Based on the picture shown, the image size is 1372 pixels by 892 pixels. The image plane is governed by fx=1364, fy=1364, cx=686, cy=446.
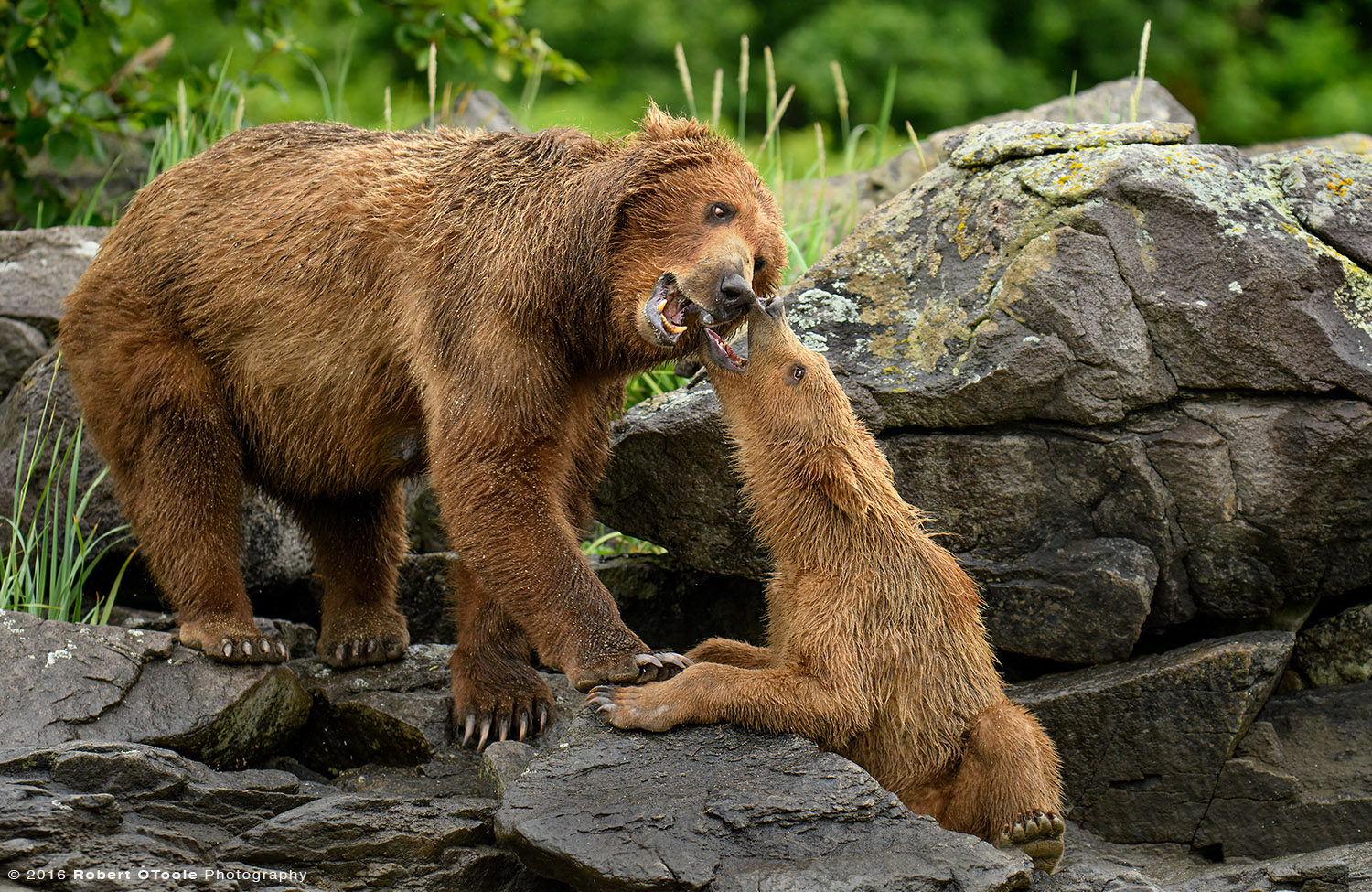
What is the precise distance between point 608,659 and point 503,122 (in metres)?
6.81

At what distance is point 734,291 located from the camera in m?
4.25

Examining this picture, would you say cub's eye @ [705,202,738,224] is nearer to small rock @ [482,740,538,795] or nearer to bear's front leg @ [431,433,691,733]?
bear's front leg @ [431,433,691,733]

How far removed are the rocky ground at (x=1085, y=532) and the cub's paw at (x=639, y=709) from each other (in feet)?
0.15

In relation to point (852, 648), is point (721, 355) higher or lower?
higher

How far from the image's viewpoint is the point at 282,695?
486 cm

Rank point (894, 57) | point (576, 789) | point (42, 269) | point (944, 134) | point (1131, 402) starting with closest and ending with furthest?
1. point (576, 789)
2. point (1131, 402)
3. point (42, 269)
4. point (944, 134)
5. point (894, 57)

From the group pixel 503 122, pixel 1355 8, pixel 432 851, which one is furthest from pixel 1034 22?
pixel 432 851

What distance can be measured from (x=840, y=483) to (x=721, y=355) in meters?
0.59

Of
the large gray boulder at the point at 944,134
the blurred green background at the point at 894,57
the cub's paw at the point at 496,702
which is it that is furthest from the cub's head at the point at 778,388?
the blurred green background at the point at 894,57

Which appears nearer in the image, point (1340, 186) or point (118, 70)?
point (1340, 186)

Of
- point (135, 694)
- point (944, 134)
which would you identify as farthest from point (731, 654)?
point (944, 134)

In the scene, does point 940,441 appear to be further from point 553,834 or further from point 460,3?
point 460,3

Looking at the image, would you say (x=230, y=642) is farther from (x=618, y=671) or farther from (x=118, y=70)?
(x=118, y=70)

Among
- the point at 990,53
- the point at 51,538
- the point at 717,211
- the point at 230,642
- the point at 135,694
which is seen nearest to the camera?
the point at 717,211
